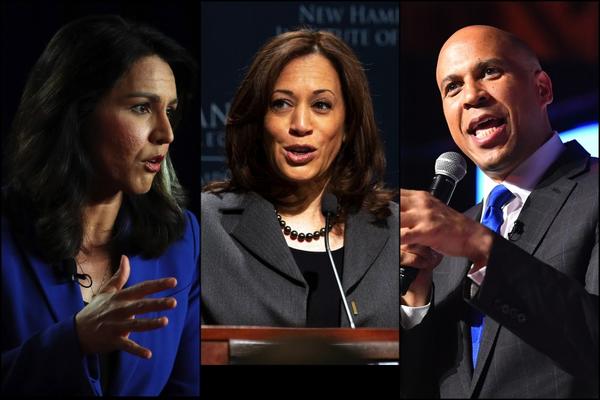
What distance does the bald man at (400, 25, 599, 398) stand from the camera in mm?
5434

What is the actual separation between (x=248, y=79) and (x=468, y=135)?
47.2 inches

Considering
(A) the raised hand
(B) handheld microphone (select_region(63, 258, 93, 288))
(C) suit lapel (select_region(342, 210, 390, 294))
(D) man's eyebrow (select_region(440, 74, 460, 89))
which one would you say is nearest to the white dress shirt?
(C) suit lapel (select_region(342, 210, 390, 294))

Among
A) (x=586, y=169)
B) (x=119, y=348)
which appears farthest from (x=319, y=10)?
(x=119, y=348)

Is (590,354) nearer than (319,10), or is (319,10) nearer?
(590,354)

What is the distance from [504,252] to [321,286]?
968mm

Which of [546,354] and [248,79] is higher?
[248,79]

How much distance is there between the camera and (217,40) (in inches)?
228

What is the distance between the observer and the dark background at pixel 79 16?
576cm

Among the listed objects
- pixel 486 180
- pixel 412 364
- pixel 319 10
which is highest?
pixel 319 10

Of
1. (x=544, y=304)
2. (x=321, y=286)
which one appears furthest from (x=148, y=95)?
(x=544, y=304)

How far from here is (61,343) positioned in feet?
18.3

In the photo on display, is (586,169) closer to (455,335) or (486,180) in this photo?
(486,180)

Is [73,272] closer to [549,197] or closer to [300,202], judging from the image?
[300,202]

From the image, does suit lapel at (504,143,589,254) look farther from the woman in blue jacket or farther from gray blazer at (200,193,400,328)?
the woman in blue jacket
